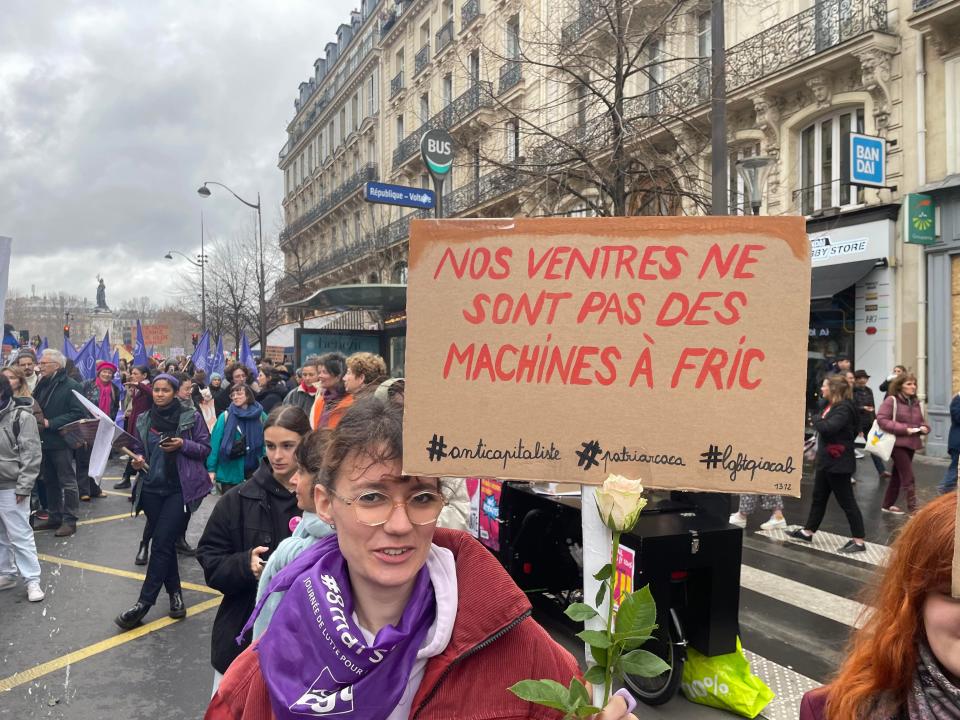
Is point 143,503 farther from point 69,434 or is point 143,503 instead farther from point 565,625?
point 565,625

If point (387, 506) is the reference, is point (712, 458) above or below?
above

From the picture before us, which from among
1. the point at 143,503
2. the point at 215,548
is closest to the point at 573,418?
the point at 215,548

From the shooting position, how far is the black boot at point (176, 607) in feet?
17.4

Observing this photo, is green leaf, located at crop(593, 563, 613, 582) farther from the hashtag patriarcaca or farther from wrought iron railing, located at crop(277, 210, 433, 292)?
wrought iron railing, located at crop(277, 210, 433, 292)

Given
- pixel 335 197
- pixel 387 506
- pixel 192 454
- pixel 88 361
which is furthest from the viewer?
pixel 335 197

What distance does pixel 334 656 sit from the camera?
1.41 metres

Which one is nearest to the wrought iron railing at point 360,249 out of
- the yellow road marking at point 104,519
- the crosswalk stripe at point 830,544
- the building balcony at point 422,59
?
the building balcony at point 422,59

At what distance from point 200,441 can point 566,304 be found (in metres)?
5.16

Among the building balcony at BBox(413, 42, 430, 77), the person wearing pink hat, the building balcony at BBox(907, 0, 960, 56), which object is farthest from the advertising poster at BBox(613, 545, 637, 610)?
the building balcony at BBox(413, 42, 430, 77)

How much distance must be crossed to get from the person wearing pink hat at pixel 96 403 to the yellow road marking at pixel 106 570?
3048 millimetres

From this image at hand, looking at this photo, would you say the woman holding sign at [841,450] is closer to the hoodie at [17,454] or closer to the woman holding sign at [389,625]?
the woman holding sign at [389,625]

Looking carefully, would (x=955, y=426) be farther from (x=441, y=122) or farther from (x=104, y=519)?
(x=441, y=122)

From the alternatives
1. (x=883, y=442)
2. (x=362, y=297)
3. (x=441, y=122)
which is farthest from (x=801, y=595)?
(x=441, y=122)

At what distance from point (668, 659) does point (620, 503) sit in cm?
300
